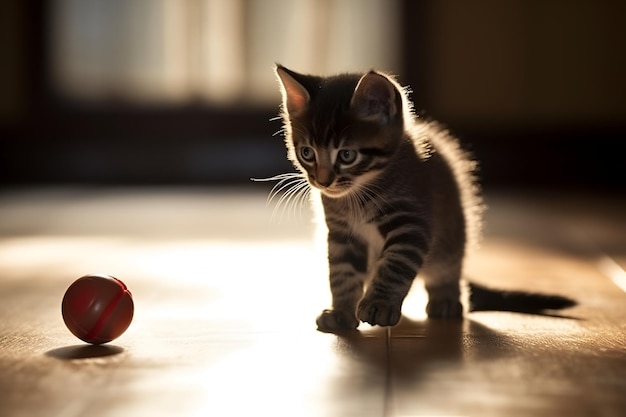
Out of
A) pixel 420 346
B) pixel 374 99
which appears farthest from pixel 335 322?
pixel 374 99

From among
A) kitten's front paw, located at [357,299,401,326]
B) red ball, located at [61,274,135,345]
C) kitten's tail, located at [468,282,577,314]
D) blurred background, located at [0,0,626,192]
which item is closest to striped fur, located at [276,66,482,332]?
kitten's front paw, located at [357,299,401,326]

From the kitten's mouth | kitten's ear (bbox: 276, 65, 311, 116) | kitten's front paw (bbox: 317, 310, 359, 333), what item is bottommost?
kitten's front paw (bbox: 317, 310, 359, 333)

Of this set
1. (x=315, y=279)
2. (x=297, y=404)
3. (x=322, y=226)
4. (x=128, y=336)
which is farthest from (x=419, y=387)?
(x=315, y=279)

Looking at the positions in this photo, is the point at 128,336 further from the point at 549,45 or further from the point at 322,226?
the point at 549,45

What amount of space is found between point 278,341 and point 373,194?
0.41m

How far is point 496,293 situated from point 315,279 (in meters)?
0.60

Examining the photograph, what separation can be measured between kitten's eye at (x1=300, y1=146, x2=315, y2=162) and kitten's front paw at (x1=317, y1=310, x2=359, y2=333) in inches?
13.5

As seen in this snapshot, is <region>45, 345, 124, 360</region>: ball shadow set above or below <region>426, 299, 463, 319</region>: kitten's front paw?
above

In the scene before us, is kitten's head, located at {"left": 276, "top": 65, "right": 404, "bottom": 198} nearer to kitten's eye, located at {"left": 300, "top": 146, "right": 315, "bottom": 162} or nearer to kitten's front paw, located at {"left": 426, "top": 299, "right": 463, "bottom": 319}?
kitten's eye, located at {"left": 300, "top": 146, "right": 315, "bottom": 162}

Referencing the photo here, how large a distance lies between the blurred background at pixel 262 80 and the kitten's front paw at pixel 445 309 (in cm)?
423

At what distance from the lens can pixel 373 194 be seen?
2.24m

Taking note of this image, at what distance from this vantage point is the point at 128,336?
6.85 feet

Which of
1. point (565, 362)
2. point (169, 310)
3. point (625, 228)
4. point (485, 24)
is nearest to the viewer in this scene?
point (565, 362)

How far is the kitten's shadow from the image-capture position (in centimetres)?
183
